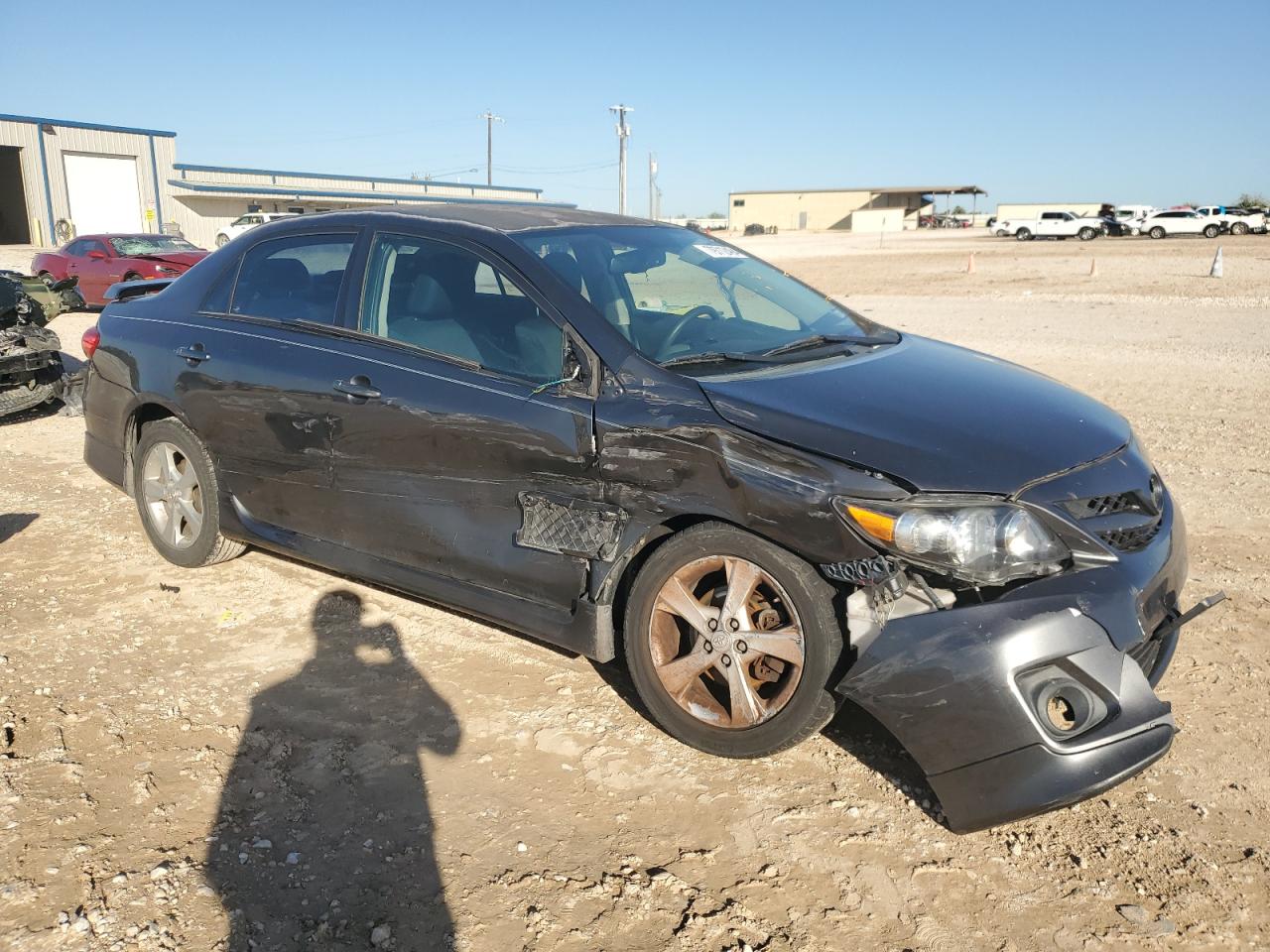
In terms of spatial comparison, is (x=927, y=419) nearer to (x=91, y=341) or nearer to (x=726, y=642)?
(x=726, y=642)

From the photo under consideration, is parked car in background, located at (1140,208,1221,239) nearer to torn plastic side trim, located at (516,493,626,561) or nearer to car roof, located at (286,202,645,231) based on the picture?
car roof, located at (286,202,645,231)

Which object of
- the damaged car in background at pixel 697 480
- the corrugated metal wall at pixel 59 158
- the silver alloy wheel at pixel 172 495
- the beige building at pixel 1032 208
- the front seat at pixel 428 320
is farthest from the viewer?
the beige building at pixel 1032 208

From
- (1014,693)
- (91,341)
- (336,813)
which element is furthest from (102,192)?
(1014,693)

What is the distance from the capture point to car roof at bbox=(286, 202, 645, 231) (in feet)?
13.3

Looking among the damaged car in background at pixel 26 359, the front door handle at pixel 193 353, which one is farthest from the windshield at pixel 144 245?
the front door handle at pixel 193 353

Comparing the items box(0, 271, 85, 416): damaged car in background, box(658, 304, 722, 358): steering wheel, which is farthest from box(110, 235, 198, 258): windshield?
box(658, 304, 722, 358): steering wheel

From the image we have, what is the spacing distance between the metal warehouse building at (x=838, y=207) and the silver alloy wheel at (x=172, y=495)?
84168 millimetres

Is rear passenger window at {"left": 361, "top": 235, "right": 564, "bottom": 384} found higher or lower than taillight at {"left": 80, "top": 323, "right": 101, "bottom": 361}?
A: higher

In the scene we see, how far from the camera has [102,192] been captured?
48188mm

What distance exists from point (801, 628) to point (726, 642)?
277mm

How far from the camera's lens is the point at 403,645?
4176 millimetres

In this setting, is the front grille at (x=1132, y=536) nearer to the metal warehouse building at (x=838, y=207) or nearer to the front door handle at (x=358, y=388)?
the front door handle at (x=358, y=388)

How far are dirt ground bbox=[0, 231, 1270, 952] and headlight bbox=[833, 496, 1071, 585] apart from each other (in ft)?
2.68

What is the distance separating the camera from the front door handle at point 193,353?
4602mm
